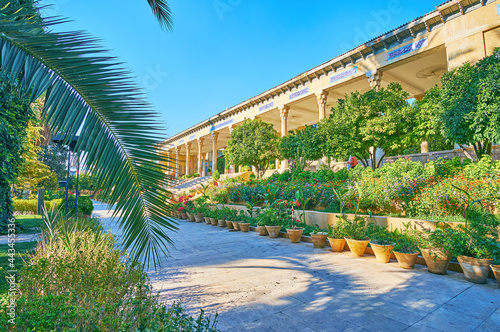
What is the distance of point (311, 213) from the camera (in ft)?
28.5

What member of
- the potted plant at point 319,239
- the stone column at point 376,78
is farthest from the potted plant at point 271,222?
the stone column at point 376,78

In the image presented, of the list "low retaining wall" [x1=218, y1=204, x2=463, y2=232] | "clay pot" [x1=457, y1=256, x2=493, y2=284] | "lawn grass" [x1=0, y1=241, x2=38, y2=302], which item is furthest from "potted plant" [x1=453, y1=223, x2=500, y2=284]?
"lawn grass" [x1=0, y1=241, x2=38, y2=302]

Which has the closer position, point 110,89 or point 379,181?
point 110,89

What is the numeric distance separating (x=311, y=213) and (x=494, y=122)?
20.1ft

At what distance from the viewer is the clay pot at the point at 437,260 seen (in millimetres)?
4531

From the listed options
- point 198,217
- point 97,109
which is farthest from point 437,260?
point 198,217

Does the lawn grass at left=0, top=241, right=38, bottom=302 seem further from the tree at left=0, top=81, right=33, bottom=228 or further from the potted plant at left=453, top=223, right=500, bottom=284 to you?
the potted plant at left=453, top=223, right=500, bottom=284

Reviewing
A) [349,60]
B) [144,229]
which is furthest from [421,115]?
[144,229]

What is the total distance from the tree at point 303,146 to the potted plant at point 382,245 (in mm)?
9874

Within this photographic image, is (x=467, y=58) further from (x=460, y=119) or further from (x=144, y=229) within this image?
(x=144, y=229)

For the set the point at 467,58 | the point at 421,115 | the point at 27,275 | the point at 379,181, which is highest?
the point at 467,58

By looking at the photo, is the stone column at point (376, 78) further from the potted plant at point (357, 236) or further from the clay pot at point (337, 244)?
the clay pot at point (337, 244)

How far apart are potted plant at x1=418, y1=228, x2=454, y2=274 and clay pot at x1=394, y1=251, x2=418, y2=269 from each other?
0.18 m

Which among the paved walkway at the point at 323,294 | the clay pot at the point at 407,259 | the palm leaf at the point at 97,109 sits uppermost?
the palm leaf at the point at 97,109
